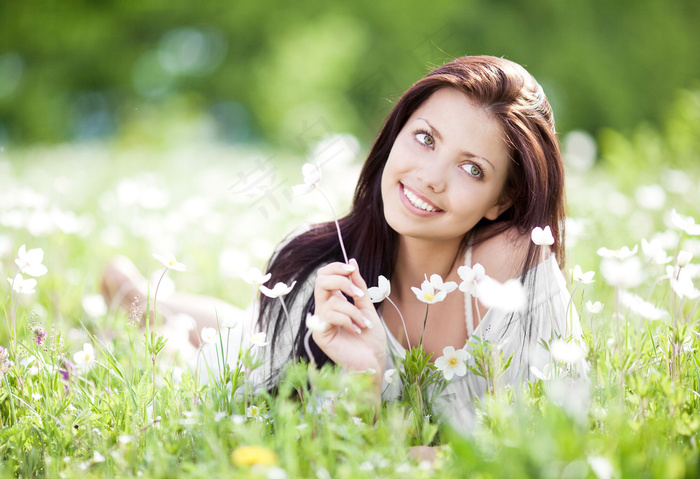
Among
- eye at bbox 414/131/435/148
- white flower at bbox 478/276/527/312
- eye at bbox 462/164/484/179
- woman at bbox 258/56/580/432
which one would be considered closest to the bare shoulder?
woman at bbox 258/56/580/432

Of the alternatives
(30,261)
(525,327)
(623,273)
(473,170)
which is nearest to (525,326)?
(525,327)

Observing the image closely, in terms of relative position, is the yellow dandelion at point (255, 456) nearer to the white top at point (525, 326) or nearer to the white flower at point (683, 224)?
the white top at point (525, 326)

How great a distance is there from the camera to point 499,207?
6.73 feet

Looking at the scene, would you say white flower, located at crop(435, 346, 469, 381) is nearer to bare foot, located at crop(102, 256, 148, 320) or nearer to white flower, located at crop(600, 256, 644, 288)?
white flower, located at crop(600, 256, 644, 288)

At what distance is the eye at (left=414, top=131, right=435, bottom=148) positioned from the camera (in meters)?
1.88

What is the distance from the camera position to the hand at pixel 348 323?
62.2 inches

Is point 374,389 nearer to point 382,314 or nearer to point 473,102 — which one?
point 382,314

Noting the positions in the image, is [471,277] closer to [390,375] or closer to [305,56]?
[390,375]

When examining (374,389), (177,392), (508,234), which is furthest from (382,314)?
(177,392)

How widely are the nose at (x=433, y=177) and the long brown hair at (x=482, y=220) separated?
9.0 inches

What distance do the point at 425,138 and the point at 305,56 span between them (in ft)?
46.5

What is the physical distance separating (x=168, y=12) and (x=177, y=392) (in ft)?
51.8

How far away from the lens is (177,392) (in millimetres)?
1587

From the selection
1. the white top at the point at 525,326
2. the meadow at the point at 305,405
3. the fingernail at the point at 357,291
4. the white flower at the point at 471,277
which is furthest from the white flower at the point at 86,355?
the white flower at the point at 471,277
